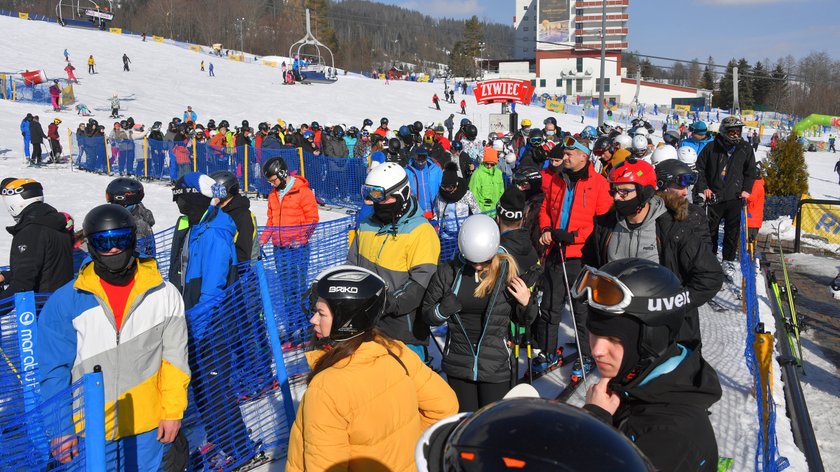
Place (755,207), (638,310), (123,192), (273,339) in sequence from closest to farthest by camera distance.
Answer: (638,310) → (273,339) → (123,192) → (755,207)

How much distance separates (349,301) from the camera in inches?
93.4

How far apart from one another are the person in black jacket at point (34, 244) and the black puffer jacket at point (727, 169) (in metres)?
7.22

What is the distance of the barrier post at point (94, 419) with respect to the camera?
2334 millimetres

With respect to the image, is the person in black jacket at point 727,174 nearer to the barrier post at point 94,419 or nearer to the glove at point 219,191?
the glove at point 219,191

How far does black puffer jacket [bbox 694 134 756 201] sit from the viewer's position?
26.3 feet

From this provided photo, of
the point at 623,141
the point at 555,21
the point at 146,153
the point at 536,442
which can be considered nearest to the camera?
the point at 536,442

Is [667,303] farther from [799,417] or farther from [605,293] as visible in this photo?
[799,417]

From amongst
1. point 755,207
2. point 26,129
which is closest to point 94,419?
point 755,207

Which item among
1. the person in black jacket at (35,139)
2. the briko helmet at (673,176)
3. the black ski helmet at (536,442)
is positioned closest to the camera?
the black ski helmet at (536,442)

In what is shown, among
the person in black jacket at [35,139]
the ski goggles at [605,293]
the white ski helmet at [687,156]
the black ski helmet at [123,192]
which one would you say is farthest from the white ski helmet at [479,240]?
the person in black jacket at [35,139]

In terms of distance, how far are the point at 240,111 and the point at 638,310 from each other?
41866mm

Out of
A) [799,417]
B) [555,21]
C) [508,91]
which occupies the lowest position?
[799,417]

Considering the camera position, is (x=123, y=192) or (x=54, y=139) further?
(x=54, y=139)

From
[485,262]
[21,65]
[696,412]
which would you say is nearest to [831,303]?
[485,262]
